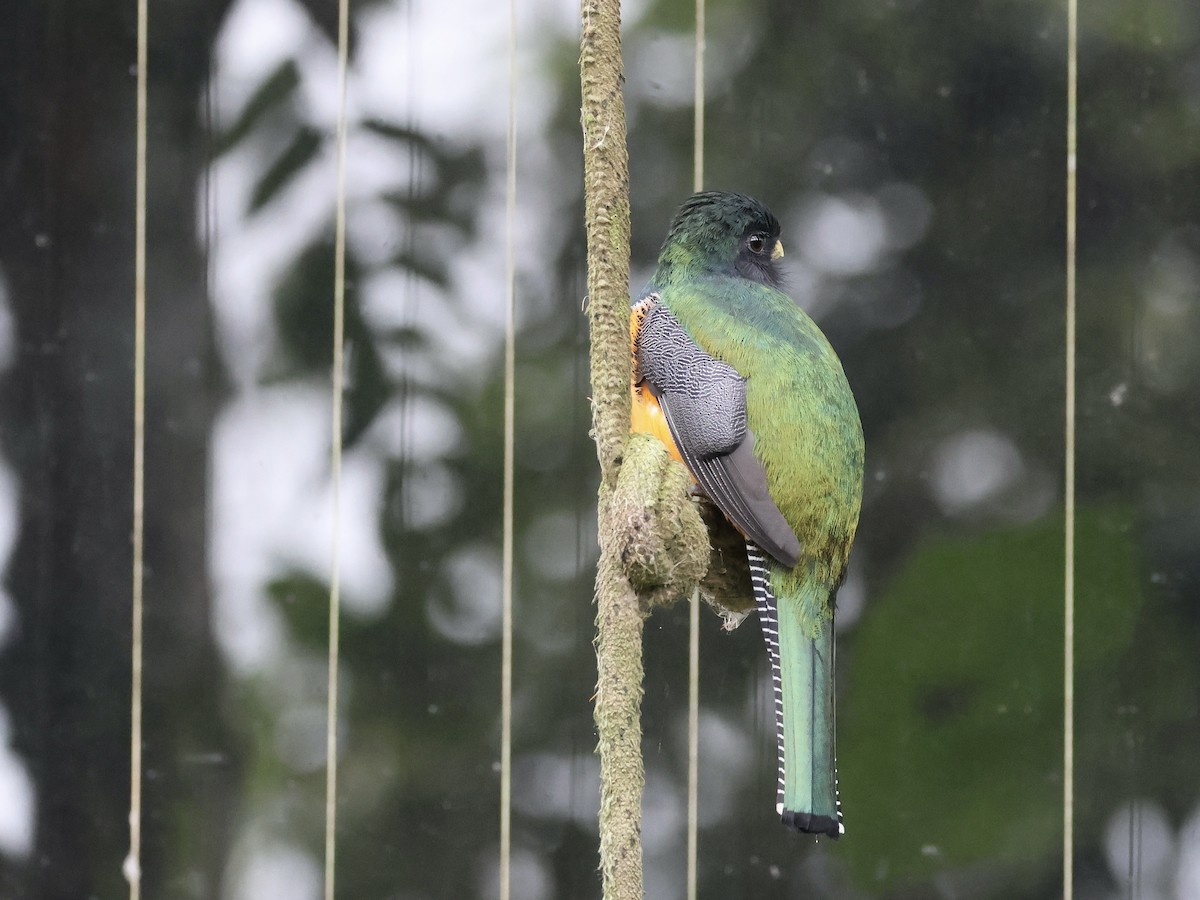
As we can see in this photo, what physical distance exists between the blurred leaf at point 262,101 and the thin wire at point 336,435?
64 mm

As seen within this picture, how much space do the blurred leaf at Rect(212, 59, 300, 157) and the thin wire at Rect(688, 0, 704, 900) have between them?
1.66 feet

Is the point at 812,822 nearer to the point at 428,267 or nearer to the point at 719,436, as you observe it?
the point at 719,436

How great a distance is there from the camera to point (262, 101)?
1862 millimetres

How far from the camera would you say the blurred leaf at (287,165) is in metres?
1.86

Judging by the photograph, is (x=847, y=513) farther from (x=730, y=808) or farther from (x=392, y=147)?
(x=392, y=147)

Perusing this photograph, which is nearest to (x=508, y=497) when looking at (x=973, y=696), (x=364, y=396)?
(x=364, y=396)

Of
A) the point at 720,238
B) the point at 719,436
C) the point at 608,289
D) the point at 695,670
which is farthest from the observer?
the point at 695,670

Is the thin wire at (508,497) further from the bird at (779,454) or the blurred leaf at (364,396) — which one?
the bird at (779,454)

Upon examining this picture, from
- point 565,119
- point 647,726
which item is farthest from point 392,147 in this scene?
point 647,726

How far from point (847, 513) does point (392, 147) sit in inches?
40.0

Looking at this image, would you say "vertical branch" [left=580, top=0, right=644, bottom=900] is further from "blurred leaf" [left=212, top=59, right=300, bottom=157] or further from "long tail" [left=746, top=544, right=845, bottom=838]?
"blurred leaf" [left=212, top=59, right=300, bottom=157]

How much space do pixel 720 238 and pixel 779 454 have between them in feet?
0.73

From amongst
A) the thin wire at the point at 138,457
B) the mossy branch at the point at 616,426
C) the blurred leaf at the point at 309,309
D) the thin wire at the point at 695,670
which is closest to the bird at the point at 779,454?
the mossy branch at the point at 616,426

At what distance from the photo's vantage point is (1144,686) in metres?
1.80
